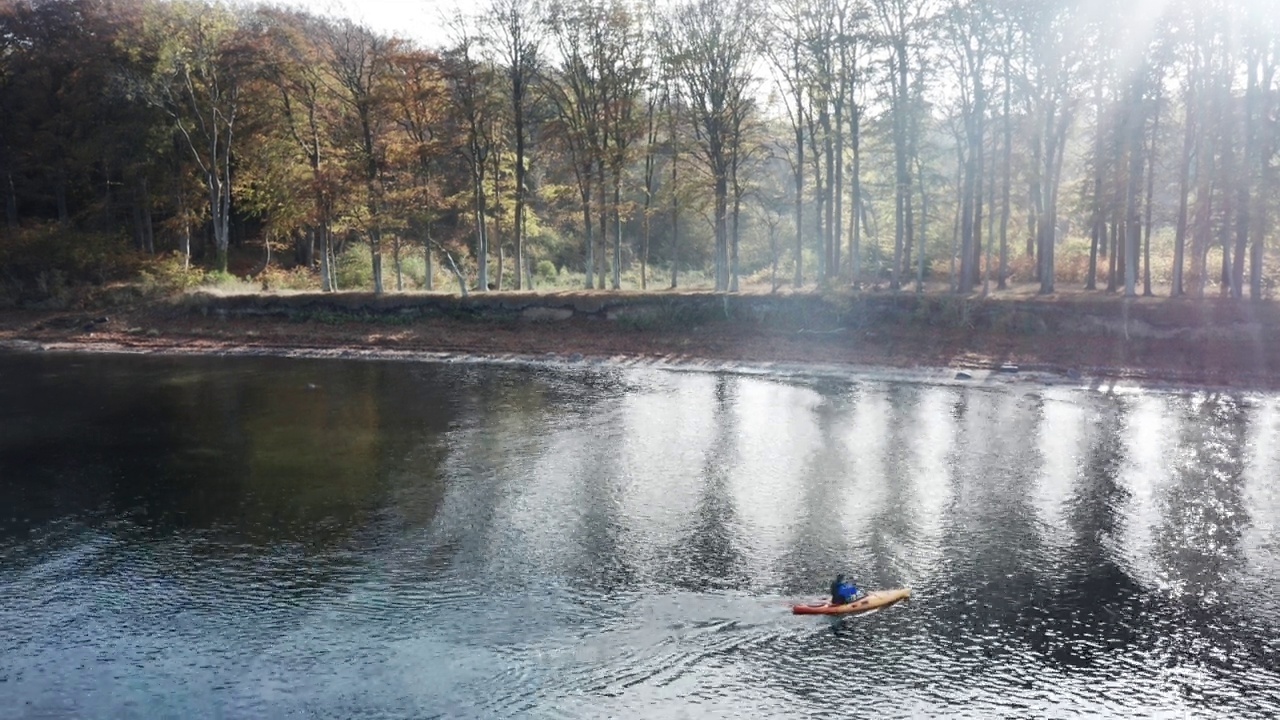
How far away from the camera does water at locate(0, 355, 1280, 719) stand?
13.0 metres

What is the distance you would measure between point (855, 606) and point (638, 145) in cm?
3509

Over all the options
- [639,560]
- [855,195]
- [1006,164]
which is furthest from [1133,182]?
[639,560]

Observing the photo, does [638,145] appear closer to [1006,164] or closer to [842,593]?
[1006,164]

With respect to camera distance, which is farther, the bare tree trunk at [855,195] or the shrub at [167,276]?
the shrub at [167,276]

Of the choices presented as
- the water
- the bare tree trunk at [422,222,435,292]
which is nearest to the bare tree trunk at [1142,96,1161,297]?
the water

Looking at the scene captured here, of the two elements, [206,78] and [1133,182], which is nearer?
Answer: [1133,182]

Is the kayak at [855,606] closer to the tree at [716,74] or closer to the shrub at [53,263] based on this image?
the tree at [716,74]

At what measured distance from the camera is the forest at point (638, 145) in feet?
123

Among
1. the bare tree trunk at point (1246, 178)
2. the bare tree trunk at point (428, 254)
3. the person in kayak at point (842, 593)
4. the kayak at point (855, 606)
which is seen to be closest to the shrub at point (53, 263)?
the bare tree trunk at point (428, 254)

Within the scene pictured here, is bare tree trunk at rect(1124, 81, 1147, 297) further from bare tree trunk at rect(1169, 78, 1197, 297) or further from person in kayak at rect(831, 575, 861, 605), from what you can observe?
person in kayak at rect(831, 575, 861, 605)

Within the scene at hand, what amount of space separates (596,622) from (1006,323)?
95.0 feet

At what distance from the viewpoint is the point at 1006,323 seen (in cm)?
3844

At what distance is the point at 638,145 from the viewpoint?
46688mm

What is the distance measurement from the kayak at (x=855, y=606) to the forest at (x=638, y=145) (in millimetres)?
27925
